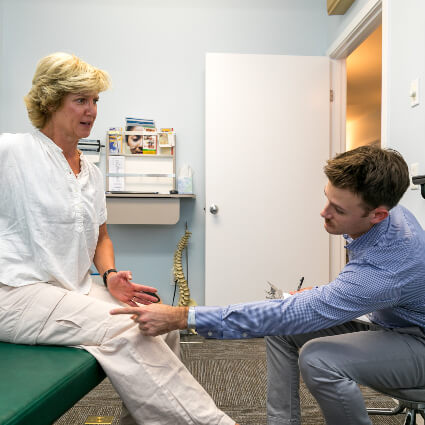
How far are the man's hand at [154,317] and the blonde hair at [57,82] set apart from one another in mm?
735

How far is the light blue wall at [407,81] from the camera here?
194 cm

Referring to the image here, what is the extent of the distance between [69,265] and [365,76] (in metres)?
5.09

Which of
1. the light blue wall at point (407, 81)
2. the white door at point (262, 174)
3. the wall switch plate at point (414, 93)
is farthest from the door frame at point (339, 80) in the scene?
the wall switch plate at point (414, 93)

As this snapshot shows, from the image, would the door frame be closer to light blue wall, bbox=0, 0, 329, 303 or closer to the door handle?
light blue wall, bbox=0, 0, 329, 303

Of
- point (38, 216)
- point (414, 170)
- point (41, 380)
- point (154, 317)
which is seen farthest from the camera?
point (414, 170)

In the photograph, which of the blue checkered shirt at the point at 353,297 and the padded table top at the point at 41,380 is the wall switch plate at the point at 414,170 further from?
the padded table top at the point at 41,380

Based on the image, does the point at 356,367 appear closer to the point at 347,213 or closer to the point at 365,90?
the point at 347,213

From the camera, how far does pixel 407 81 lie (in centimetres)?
207

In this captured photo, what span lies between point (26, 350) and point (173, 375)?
0.39 meters

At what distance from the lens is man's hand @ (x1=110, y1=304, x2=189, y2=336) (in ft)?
3.63

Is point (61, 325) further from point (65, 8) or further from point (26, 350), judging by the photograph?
point (65, 8)

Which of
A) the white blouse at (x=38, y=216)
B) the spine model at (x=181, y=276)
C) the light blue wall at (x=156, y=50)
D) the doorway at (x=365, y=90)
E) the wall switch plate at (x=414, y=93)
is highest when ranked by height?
the doorway at (x=365, y=90)

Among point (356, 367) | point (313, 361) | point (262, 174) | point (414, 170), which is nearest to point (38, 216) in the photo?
point (313, 361)

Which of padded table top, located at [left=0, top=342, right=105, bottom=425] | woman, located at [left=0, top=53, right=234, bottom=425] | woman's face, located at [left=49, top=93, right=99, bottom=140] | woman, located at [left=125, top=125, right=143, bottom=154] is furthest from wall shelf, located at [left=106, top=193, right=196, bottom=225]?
padded table top, located at [left=0, top=342, right=105, bottom=425]
